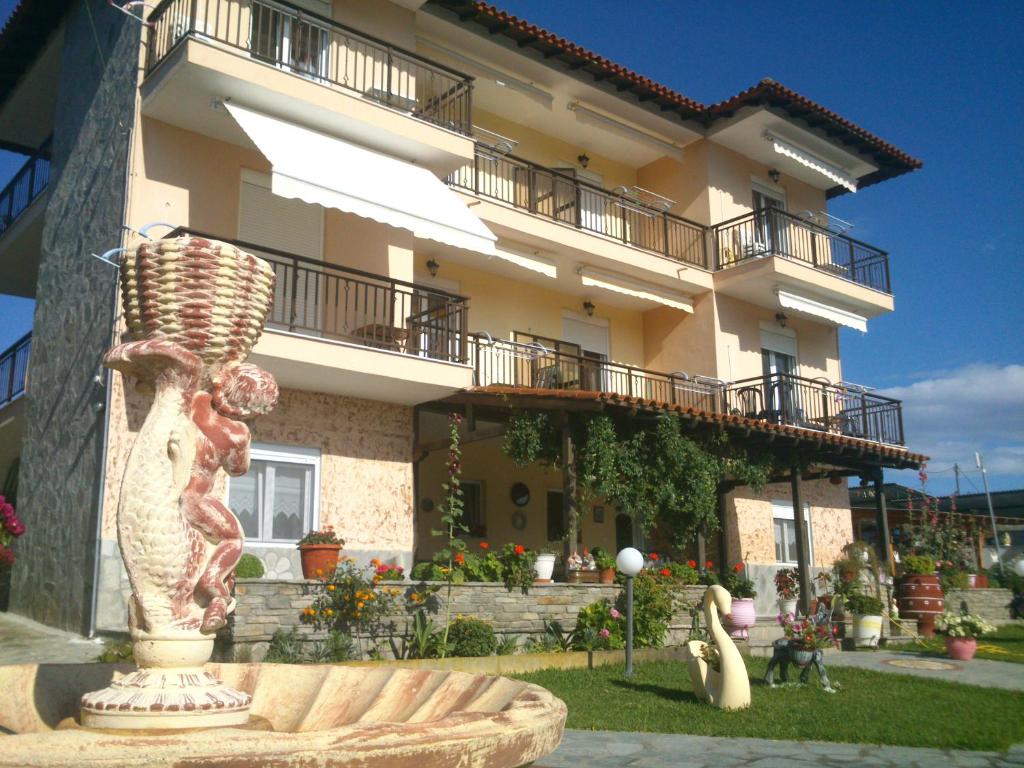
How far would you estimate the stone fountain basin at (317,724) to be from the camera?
2.09 metres

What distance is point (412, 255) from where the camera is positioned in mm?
14742

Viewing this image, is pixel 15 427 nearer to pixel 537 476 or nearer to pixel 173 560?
pixel 537 476

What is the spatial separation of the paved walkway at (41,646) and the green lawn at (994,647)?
12.3 metres

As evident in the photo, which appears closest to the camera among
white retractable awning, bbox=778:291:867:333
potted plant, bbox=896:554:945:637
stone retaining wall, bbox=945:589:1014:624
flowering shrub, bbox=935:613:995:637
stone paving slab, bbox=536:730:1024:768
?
stone paving slab, bbox=536:730:1024:768

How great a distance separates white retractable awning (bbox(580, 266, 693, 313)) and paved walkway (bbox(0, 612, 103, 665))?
11011 millimetres

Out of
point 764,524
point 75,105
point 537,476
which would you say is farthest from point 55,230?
point 764,524

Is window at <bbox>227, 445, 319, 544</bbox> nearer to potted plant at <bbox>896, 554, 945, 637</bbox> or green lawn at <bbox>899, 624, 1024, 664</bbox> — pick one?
green lawn at <bbox>899, 624, 1024, 664</bbox>

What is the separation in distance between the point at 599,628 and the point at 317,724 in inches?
354

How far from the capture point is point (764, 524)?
19.0 m

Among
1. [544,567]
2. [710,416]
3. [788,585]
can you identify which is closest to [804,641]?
[544,567]

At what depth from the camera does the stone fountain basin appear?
2.09 metres

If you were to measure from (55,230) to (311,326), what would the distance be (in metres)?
4.85

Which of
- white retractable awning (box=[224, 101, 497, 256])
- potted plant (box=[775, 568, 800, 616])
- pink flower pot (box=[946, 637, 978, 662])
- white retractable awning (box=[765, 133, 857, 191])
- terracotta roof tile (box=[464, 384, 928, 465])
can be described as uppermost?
white retractable awning (box=[765, 133, 857, 191])

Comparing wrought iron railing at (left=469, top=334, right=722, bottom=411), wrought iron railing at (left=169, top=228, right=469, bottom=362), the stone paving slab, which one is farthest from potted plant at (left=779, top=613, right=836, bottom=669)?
wrought iron railing at (left=469, top=334, right=722, bottom=411)
